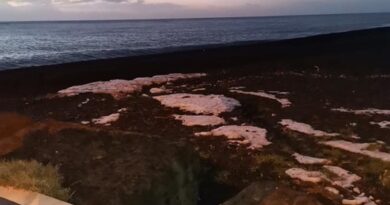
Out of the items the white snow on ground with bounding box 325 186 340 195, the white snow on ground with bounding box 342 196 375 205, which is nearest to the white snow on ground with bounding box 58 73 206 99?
the white snow on ground with bounding box 325 186 340 195

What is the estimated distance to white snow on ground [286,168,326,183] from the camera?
11.5 m

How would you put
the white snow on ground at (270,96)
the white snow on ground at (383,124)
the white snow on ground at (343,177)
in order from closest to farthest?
the white snow on ground at (343,177) < the white snow on ground at (383,124) < the white snow on ground at (270,96)

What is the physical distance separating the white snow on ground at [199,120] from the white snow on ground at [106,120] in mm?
2343

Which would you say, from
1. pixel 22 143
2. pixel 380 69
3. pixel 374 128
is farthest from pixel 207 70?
pixel 22 143

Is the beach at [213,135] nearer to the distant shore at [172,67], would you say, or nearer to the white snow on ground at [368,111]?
the white snow on ground at [368,111]

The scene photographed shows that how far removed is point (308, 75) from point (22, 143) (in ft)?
76.4

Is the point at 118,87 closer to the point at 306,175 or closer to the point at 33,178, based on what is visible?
the point at 306,175

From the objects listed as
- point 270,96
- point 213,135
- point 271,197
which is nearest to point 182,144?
point 271,197

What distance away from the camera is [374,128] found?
16094 mm

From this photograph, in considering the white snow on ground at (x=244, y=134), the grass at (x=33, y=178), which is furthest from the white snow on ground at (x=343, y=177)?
the grass at (x=33, y=178)

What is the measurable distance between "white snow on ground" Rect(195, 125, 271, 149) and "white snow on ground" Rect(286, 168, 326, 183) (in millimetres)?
2139

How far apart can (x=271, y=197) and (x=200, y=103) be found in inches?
511

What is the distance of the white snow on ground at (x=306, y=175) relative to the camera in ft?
37.8

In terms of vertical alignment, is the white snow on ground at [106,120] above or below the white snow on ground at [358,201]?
below
